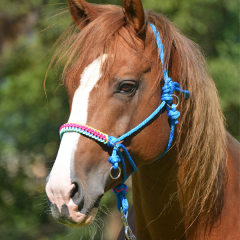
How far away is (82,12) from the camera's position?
181 centimetres

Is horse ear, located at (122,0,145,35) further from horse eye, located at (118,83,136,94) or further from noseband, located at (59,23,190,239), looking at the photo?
horse eye, located at (118,83,136,94)

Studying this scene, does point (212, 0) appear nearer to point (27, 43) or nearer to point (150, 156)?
point (27, 43)

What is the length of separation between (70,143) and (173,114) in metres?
0.57

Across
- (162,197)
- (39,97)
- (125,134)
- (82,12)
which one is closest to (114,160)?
(125,134)

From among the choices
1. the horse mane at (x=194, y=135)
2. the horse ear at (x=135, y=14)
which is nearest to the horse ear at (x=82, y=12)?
the horse mane at (x=194, y=135)

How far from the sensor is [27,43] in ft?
15.9

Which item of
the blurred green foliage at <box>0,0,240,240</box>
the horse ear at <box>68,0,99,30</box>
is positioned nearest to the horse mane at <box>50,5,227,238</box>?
the horse ear at <box>68,0,99,30</box>

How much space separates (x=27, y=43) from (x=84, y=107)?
398 centimetres

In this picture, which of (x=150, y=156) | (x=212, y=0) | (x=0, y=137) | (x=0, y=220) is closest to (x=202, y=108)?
(x=150, y=156)

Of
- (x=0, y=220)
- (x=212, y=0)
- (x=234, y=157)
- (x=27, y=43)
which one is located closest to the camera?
(x=234, y=157)

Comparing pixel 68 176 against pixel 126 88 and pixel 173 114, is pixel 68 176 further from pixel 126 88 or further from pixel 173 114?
pixel 173 114

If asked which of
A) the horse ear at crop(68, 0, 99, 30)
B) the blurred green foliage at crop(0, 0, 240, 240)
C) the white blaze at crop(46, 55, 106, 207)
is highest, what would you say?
the horse ear at crop(68, 0, 99, 30)

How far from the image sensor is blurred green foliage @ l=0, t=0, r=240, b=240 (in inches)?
178

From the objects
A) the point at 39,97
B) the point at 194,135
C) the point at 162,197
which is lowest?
the point at 39,97
